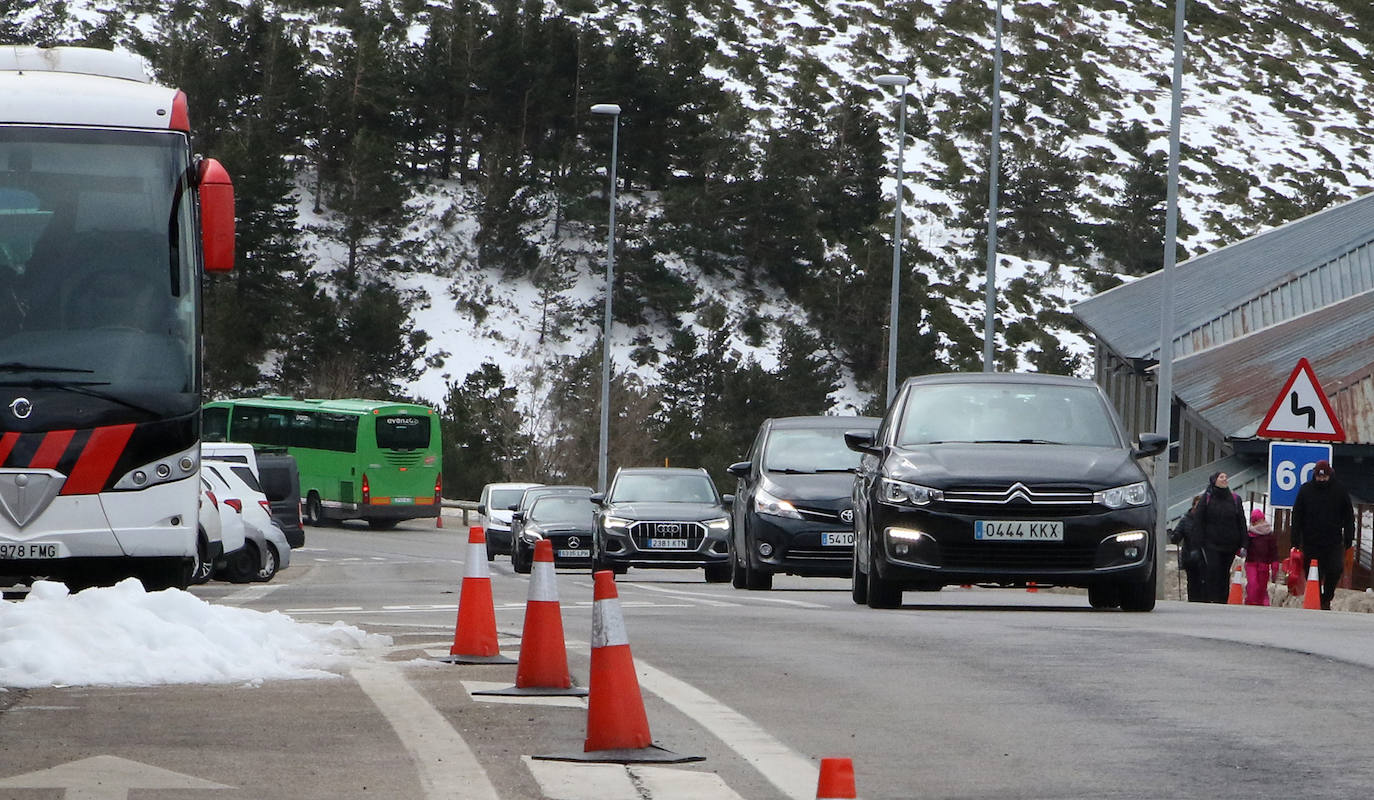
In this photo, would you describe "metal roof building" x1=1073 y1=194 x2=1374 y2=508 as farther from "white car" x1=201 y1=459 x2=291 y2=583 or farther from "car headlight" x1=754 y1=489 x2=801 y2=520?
"car headlight" x1=754 y1=489 x2=801 y2=520

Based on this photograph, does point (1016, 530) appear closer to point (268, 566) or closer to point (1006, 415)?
point (1006, 415)

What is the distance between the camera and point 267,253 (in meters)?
84.3

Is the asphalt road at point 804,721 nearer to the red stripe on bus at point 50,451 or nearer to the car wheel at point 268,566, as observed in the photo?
the red stripe on bus at point 50,451

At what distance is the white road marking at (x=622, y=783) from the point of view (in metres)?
6.83

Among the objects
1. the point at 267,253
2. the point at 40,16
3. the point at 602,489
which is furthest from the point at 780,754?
the point at 40,16

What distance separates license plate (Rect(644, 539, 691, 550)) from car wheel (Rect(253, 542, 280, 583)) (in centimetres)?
570

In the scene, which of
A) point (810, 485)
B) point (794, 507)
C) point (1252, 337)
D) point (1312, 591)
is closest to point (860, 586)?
point (794, 507)

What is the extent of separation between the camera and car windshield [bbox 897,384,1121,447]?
52.9ft

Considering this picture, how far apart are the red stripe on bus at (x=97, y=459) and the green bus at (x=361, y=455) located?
148 ft

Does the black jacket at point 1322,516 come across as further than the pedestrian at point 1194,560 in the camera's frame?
No

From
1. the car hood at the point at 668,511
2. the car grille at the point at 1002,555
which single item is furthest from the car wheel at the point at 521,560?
the car grille at the point at 1002,555

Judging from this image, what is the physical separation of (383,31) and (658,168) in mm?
22002

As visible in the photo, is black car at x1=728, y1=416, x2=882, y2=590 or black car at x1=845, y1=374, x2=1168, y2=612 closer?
black car at x1=845, y1=374, x2=1168, y2=612

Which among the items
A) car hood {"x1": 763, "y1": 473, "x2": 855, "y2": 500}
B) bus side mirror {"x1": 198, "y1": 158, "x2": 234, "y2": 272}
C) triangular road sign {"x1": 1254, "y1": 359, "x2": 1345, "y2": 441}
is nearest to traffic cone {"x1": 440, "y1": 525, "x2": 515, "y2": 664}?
bus side mirror {"x1": 198, "y1": 158, "x2": 234, "y2": 272}
